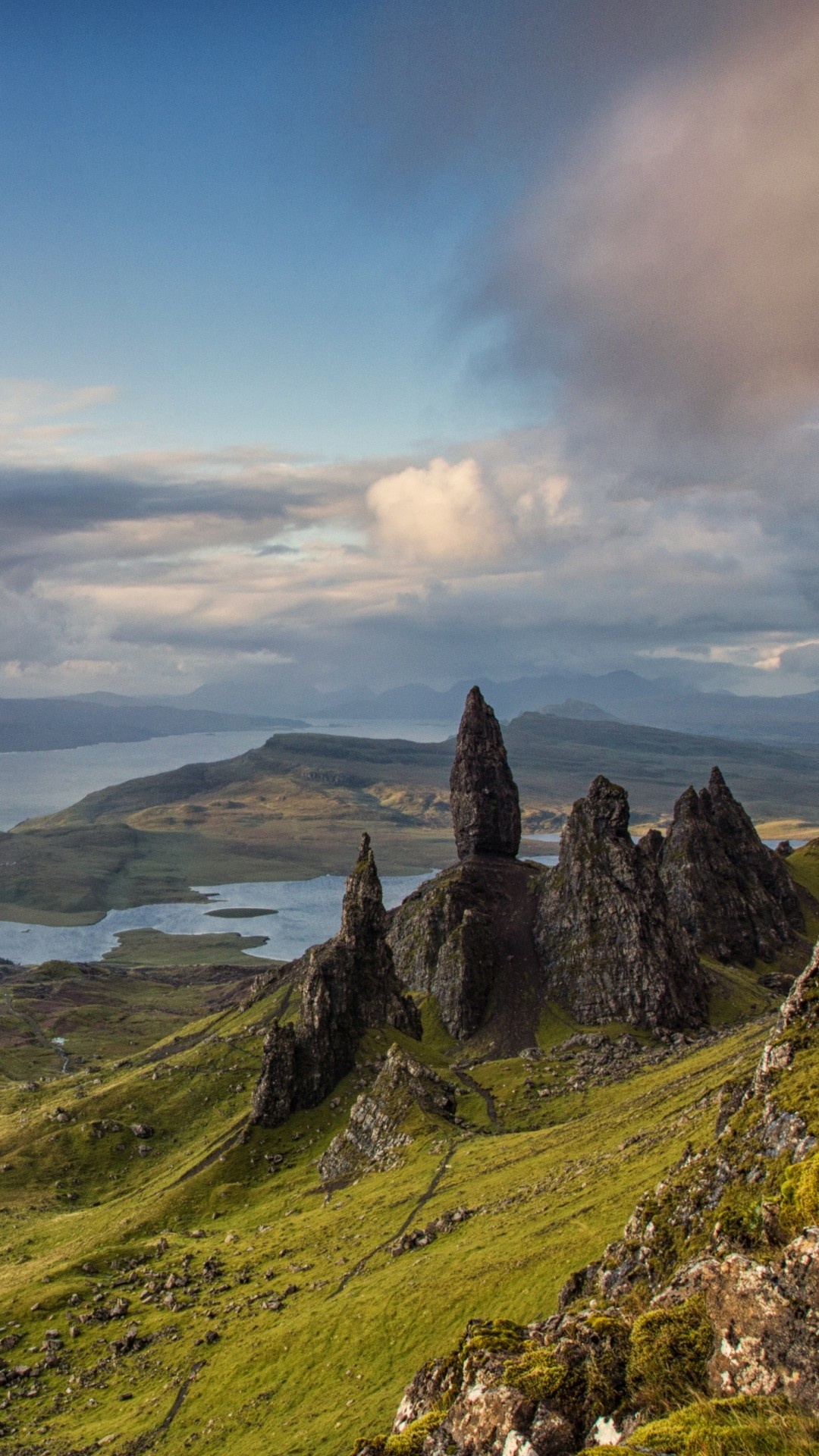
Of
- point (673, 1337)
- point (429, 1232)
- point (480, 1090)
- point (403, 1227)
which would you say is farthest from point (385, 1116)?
point (673, 1337)

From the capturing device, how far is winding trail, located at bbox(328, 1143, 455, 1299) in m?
80.4

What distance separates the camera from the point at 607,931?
652 ft

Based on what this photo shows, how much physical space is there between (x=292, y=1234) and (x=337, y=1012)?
5122 centimetres

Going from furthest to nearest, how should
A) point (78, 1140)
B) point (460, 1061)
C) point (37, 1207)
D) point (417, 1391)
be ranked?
1. point (460, 1061)
2. point (78, 1140)
3. point (37, 1207)
4. point (417, 1391)

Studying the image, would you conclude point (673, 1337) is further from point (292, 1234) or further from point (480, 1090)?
point (480, 1090)

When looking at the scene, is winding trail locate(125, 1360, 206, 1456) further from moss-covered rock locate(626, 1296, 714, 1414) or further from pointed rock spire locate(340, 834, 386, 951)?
pointed rock spire locate(340, 834, 386, 951)

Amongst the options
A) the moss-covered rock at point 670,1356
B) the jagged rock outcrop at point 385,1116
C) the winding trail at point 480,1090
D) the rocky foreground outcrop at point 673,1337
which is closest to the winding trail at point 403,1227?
the jagged rock outcrop at point 385,1116

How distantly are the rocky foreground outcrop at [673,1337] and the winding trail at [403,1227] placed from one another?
52389 millimetres

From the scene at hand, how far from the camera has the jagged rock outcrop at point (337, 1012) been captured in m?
139

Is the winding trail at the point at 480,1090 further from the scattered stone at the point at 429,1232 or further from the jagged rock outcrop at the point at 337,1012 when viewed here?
the scattered stone at the point at 429,1232

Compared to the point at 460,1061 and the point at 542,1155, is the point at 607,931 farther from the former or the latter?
the point at 542,1155

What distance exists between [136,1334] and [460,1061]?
100 m

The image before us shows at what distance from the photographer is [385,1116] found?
4860 inches

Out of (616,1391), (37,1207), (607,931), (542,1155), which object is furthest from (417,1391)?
(607,931)
